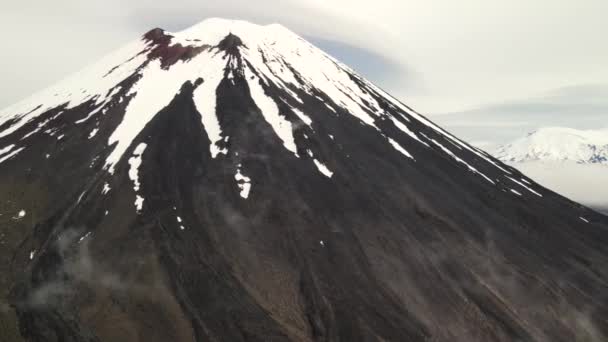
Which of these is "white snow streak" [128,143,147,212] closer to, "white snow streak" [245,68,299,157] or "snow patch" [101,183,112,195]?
"snow patch" [101,183,112,195]

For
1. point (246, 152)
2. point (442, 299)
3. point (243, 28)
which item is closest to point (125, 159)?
point (246, 152)

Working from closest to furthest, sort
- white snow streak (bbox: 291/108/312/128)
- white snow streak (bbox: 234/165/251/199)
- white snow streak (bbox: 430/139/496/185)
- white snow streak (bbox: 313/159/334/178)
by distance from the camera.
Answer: white snow streak (bbox: 234/165/251/199), white snow streak (bbox: 313/159/334/178), white snow streak (bbox: 291/108/312/128), white snow streak (bbox: 430/139/496/185)

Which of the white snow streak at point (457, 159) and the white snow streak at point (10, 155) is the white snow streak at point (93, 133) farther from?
the white snow streak at point (457, 159)

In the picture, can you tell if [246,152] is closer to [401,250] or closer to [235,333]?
[401,250]

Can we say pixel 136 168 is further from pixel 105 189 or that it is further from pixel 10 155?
pixel 10 155

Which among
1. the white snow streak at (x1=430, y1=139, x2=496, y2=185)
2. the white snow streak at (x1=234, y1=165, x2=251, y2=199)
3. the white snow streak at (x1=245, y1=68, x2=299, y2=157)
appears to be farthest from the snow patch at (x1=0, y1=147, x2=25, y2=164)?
the white snow streak at (x1=430, y1=139, x2=496, y2=185)

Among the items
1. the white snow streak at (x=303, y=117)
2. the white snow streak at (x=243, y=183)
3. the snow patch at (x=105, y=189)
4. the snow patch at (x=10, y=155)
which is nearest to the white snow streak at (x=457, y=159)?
the white snow streak at (x=303, y=117)

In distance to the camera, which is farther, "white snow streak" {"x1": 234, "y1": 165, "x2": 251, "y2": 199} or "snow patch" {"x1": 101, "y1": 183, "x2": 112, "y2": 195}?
"white snow streak" {"x1": 234, "y1": 165, "x2": 251, "y2": 199}

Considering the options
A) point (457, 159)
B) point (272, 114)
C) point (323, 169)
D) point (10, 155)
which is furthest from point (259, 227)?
point (457, 159)
